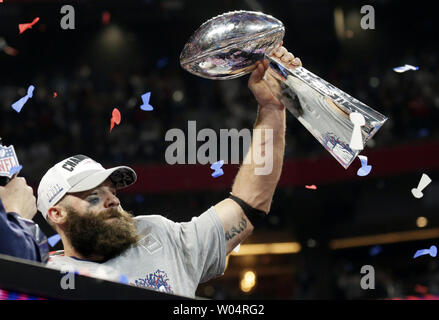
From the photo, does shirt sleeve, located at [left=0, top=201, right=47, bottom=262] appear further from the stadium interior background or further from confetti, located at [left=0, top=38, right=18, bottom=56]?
confetti, located at [left=0, top=38, right=18, bottom=56]

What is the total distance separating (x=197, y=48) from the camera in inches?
73.8

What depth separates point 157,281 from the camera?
5.76ft

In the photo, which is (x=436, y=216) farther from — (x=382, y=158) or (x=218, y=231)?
(x=218, y=231)

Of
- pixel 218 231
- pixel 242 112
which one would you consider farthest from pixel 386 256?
pixel 218 231

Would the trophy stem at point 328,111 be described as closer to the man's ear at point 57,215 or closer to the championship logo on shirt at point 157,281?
the championship logo on shirt at point 157,281

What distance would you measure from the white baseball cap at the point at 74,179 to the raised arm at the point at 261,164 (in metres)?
0.30

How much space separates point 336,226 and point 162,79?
2.99 metres

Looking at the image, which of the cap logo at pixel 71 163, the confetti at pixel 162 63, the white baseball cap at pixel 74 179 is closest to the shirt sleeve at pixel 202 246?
the white baseball cap at pixel 74 179

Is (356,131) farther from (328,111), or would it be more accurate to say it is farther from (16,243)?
(16,243)

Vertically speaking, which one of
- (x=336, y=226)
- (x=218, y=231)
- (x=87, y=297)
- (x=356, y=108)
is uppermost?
(x=87, y=297)

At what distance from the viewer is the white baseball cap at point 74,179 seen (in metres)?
1.92

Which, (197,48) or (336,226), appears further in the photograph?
(336,226)

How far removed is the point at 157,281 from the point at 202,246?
0.18 meters

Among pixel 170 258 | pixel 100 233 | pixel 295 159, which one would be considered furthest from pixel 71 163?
pixel 295 159
